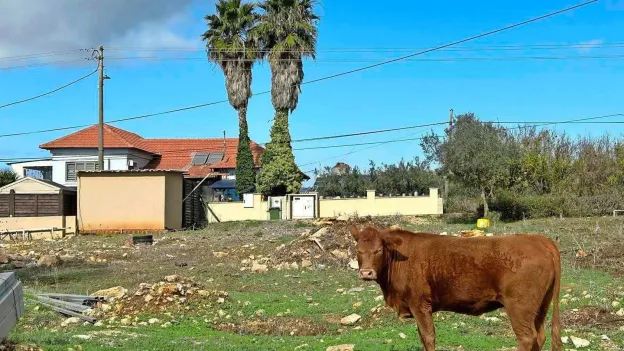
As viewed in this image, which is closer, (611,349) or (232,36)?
(611,349)

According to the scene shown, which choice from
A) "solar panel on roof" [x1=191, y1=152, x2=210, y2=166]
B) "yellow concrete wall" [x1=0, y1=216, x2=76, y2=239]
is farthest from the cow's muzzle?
"solar panel on roof" [x1=191, y1=152, x2=210, y2=166]

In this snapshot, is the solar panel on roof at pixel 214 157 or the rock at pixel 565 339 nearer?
the rock at pixel 565 339

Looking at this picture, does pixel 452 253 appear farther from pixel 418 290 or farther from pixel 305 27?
pixel 305 27

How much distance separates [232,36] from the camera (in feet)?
189

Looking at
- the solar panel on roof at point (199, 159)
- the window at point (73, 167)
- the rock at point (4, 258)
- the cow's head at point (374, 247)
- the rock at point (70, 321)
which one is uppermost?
the solar panel on roof at point (199, 159)

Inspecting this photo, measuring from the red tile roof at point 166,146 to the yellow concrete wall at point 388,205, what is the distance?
1527 cm

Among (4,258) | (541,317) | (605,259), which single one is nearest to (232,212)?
(4,258)

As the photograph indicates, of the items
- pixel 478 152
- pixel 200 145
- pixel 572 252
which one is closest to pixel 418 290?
pixel 572 252

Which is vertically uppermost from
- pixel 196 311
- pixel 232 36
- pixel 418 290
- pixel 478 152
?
pixel 232 36

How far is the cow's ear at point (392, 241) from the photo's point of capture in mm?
9156

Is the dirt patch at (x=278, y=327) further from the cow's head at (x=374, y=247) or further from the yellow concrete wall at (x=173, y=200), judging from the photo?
the yellow concrete wall at (x=173, y=200)

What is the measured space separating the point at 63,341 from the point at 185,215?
36865mm

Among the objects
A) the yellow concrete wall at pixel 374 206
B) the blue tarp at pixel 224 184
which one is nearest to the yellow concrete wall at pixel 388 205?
the yellow concrete wall at pixel 374 206

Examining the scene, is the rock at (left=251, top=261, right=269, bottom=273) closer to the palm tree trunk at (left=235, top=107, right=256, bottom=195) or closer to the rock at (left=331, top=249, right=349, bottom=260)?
the rock at (left=331, top=249, right=349, bottom=260)
